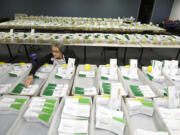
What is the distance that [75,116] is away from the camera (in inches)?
38.1

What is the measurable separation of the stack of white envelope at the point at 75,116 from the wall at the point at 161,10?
8508 mm

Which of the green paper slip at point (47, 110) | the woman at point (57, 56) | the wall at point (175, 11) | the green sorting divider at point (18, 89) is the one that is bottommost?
the green sorting divider at point (18, 89)

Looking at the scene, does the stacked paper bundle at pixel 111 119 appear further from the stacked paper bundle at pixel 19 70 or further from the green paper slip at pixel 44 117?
the stacked paper bundle at pixel 19 70

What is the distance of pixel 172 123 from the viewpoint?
3.17 ft

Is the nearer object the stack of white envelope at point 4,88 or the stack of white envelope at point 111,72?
the stack of white envelope at point 4,88

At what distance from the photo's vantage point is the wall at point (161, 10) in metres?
7.17

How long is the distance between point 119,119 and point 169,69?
131 cm

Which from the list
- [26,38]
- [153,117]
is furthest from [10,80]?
[26,38]

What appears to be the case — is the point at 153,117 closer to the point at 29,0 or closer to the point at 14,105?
the point at 14,105

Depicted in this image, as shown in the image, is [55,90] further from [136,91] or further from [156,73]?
[156,73]

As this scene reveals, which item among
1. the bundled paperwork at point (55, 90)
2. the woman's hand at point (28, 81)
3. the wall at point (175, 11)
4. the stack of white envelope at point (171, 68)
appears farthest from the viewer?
the wall at point (175, 11)

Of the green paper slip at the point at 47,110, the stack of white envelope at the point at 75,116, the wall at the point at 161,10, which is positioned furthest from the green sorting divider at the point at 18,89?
the wall at the point at 161,10

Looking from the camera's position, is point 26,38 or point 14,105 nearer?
point 14,105

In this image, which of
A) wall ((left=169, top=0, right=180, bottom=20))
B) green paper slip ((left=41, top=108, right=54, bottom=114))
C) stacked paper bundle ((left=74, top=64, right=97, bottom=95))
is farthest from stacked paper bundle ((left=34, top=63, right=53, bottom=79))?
wall ((left=169, top=0, right=180, bottom=20))
